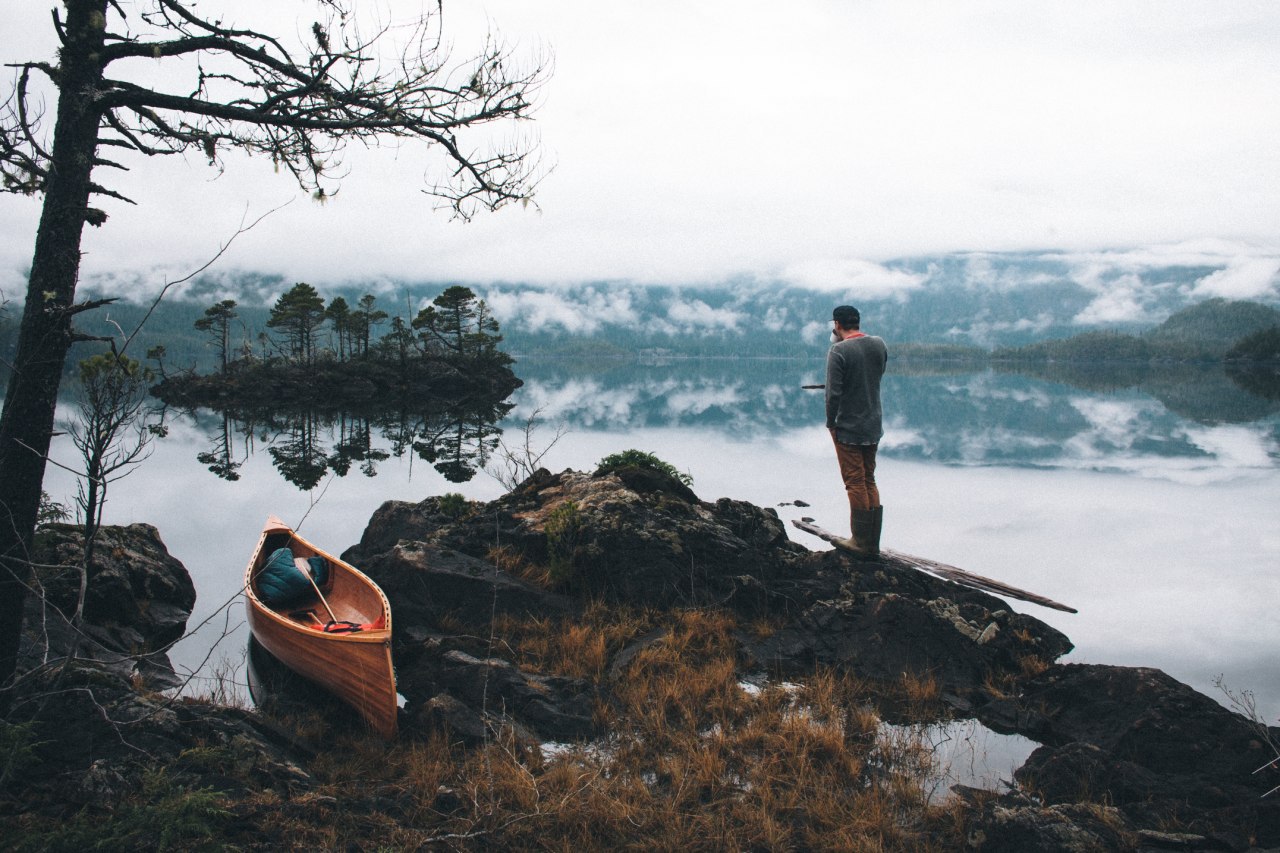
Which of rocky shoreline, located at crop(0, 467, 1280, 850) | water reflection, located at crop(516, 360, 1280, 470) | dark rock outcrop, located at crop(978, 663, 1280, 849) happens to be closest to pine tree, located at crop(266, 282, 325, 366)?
water reflection, located at crop(516, 360, 1280, 470)

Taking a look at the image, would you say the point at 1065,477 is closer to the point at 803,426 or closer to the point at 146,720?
the point at 803,426

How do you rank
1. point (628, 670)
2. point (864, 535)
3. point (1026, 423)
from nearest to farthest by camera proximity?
point (628, 670), point (864, 535), point (1026, 423)

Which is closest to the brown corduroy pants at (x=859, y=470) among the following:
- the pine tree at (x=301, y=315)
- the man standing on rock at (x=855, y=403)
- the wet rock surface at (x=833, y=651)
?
the man standing on rock at (x=855, y=403)

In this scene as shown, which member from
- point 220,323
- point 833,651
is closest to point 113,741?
point 833,651

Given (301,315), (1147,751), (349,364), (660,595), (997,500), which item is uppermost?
(301,315)

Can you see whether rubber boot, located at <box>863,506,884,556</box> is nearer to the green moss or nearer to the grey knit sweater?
the grey knit sweater

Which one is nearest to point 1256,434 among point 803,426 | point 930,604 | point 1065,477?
point 1065,477

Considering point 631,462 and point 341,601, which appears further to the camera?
point 631,462

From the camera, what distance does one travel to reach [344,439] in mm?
35531

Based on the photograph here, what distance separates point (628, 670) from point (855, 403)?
4.93 metres

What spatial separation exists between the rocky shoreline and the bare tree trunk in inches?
44.9

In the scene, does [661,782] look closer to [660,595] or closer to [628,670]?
[628,670]

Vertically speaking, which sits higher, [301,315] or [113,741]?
[301,315]

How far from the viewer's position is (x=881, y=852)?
4.79 meters
